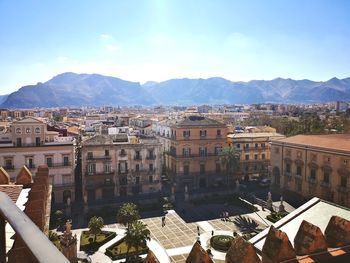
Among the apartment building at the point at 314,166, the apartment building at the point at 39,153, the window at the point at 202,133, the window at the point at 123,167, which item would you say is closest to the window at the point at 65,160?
the apartment building at the point at 39,153

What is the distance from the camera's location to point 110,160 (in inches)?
2179

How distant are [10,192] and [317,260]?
1430 cm

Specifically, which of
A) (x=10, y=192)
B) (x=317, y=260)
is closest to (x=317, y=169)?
(x=317, y=260)

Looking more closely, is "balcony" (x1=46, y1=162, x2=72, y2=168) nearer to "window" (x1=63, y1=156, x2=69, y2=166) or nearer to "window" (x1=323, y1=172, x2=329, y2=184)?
"window" (x1=63, y1=156, x2=69, y2=166)

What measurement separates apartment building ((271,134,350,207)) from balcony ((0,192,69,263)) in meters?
50.0

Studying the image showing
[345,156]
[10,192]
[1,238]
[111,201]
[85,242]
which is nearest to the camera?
[1,238]

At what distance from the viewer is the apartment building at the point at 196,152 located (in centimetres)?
6384

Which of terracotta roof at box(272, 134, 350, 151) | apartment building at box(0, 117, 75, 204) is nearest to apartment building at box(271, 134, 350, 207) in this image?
terracotta roof at box(272, 134, 350, 151)

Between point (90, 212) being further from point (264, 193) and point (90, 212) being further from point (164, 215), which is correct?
point (264, 193)

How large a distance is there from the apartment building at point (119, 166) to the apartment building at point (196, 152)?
21.5 ft

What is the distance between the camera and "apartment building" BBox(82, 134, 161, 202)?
54.4 metres

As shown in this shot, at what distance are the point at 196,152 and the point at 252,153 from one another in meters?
13.1

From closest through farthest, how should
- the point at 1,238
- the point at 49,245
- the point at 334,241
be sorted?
the point at 49,245, the point at 1,238, the point at 334,241

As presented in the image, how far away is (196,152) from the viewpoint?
213ft
